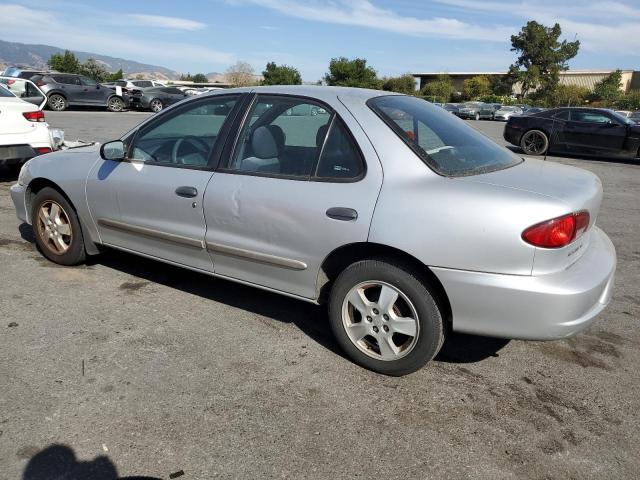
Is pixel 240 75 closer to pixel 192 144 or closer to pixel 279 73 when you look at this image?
pixel 279 73

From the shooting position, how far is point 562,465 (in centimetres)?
244

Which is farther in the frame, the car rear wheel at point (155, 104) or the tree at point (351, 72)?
the tree at point (351, 72)

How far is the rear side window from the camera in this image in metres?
3.09

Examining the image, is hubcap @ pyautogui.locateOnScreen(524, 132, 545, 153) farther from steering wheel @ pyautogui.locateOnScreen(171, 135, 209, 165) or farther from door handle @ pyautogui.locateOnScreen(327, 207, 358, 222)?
door handle @ pyautogui.locateOnScreen(327, 207, 358, 222)

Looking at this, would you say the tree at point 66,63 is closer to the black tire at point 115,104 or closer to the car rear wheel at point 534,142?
the black tire at point 115,104

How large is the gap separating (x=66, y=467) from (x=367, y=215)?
1849 millimetres

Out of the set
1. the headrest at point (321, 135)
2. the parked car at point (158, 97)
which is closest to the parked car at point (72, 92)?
the parked car at point (158, 97)

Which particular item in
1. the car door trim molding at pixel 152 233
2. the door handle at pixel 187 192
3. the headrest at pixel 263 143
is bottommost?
the car door trim molding at pixel 152 233

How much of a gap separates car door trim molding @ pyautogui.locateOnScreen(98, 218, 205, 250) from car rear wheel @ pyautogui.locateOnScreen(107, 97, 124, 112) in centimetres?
2456

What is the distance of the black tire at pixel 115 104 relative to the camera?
26.4 metres

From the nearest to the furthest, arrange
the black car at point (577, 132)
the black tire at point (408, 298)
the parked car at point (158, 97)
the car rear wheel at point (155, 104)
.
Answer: the black tire at point (408, 298) < the black car at point (577, 132) < the parked car at point (158, 97) < the car rear wheel at point (155, 104)

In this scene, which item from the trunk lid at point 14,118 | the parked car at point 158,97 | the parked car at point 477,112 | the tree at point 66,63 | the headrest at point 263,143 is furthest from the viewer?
the tree at point 66,63

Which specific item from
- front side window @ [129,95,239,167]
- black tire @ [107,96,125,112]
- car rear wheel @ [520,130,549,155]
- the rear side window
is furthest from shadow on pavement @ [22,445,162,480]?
black tire @ [107,96,125,112]

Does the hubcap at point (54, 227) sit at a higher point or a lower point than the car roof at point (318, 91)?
lower
